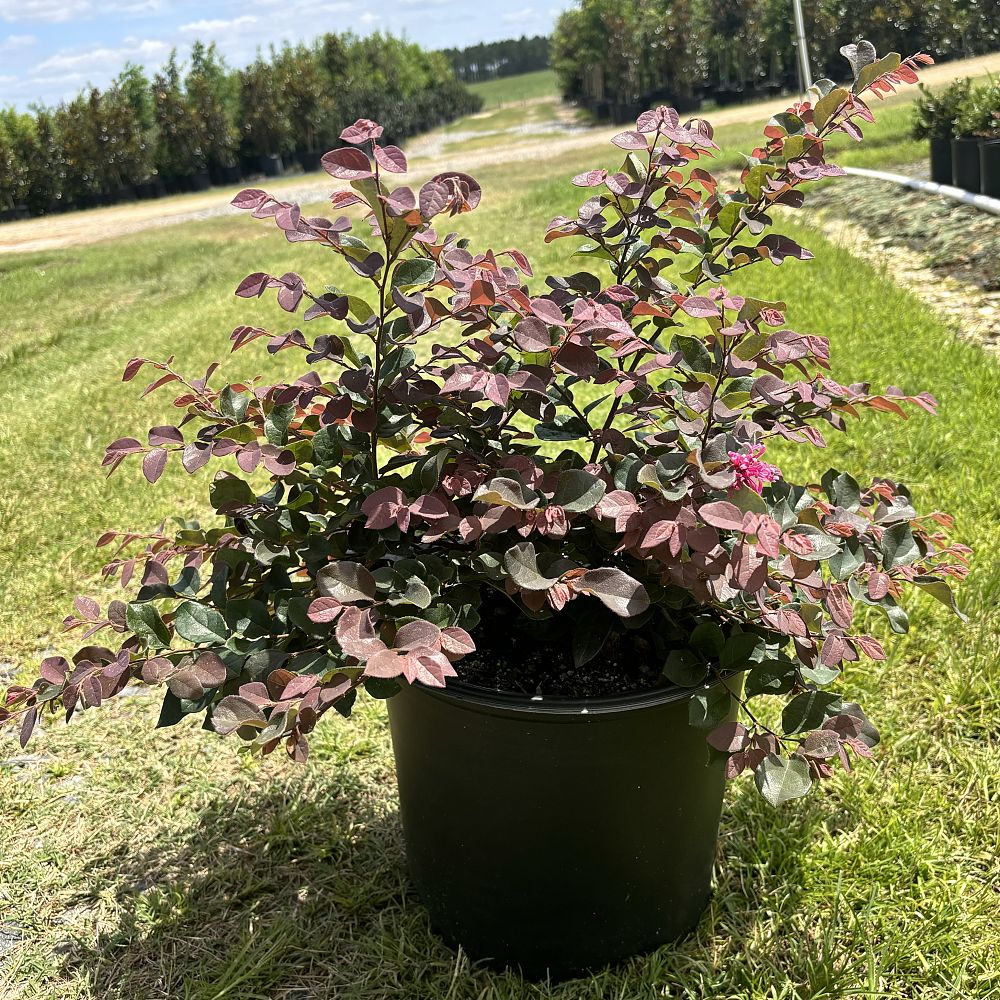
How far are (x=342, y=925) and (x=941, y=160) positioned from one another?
699 cm

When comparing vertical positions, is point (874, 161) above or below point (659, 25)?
below

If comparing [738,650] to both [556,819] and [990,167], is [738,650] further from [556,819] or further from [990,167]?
[990,167]

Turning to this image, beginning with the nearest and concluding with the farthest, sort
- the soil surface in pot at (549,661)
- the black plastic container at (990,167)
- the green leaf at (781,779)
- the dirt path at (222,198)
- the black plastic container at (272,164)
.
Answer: the green leaf at (781,779)
the soil surface in pot at (549,661)
the black plastic container at (990,167)
the dirt path at (222,198)
the black plastic container at (272,164)

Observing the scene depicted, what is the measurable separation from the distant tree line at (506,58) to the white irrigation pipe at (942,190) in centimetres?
5885

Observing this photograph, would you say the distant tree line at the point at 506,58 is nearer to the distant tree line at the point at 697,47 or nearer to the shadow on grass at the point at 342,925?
the distant tree line at the point at 697,47

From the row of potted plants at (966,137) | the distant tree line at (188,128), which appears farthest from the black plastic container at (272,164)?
the row of potted plants at (966,137)

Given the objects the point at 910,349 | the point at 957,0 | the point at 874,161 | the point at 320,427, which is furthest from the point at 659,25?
the point at 320,427

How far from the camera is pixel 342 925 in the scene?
153cm

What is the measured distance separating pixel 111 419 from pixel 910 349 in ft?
12.0

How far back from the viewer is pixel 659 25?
24.2m

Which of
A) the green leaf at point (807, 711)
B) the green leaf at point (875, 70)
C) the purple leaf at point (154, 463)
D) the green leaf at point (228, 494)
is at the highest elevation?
the green leaf at point (875, 70)

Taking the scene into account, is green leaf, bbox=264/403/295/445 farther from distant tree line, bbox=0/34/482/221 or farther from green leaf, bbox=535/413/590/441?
distant tree line, bbox=0/34/482/221

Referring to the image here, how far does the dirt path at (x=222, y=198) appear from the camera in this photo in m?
15.2

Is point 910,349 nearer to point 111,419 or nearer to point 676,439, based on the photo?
point 676,439
